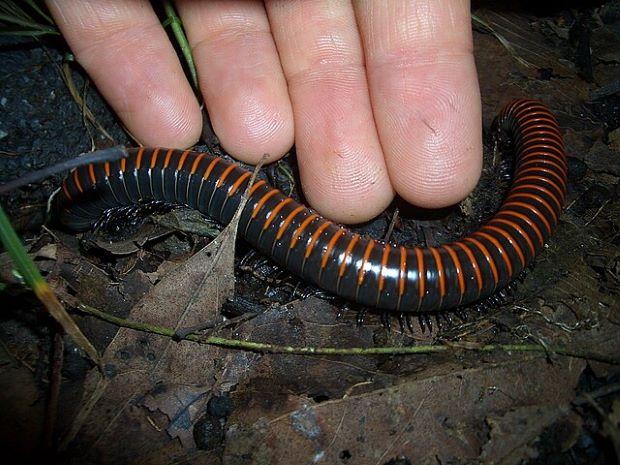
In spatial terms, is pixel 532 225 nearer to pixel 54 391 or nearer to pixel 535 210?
pixel 535 210

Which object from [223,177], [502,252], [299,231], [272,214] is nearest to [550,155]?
[502,252]

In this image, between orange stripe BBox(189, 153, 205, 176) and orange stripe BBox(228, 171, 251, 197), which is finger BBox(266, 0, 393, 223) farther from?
orange stripe BBox(189, 153, 205, 176)

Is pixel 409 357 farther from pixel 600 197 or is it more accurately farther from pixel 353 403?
pixel 600 197

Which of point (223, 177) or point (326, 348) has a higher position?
point (223, 177)

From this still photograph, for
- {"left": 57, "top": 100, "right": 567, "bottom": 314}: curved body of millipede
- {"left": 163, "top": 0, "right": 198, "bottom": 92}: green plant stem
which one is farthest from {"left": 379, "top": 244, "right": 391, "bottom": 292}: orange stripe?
{"left": 163, "top": 0, "right": 198, "bottom": 92}: green plant stem

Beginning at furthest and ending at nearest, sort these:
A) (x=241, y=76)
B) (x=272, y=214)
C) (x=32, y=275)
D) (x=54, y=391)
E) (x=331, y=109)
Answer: (x=241, y=76)
(x=331, y=109)
(x=272, y=214)
(x=54, y=391)
(x=32, y=275)

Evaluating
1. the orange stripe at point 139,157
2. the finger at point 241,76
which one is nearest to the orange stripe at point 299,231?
the finger at point 241,76

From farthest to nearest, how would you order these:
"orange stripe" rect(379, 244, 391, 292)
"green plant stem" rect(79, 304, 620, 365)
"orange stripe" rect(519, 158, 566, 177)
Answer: "orange stripe" rect(519, 158, 566, 177), "orange stripe" rect(379, 244, 391, 292), "green plant stem" rect(79, 304, 620, 365)
